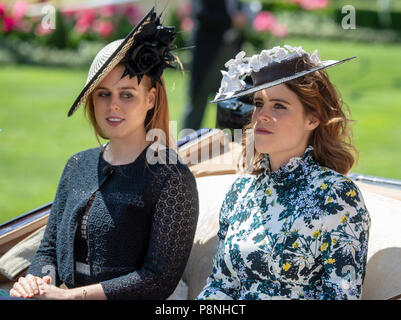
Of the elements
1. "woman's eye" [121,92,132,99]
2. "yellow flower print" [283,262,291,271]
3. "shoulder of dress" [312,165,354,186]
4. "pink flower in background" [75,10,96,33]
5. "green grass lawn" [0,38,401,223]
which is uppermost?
"pink flower in background" [75,10,96,33]

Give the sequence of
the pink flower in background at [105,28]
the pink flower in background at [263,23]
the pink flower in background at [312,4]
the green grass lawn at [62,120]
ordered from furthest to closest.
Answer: the pink flower in background at [312,4]
the pink flower in background at [105,28]
the pink flower in background at [263,23]
the green grass lawn at [62,120]

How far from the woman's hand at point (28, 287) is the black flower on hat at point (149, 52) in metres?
0.74

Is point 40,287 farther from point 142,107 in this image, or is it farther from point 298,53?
point 298,53

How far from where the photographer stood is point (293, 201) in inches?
79.6

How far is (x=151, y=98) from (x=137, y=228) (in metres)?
0.46

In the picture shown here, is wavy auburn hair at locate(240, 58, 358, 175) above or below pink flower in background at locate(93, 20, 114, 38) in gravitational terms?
below

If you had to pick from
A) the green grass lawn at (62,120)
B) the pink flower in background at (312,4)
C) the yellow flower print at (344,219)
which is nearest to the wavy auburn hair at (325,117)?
the yellow flower print at (344,219)

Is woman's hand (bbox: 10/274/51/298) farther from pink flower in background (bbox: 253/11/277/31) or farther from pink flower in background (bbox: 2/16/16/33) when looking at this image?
pink flower in background (bbox: 2/16/16/33)

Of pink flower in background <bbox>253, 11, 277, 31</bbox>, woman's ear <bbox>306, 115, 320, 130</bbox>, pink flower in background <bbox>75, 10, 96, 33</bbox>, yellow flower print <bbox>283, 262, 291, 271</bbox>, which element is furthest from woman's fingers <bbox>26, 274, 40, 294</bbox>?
pink flower in background <bbox>75, 10, 96, 33</bbox>

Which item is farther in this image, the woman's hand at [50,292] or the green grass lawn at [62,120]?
the green grass lawn at [62,120]

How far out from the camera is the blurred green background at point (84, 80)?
248 inches

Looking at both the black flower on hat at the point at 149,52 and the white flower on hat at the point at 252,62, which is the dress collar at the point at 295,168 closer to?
the white flower on hat at the point at 252,62

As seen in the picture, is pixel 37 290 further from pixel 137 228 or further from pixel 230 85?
pixel 230 85

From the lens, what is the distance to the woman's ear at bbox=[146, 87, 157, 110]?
7.56 feet
